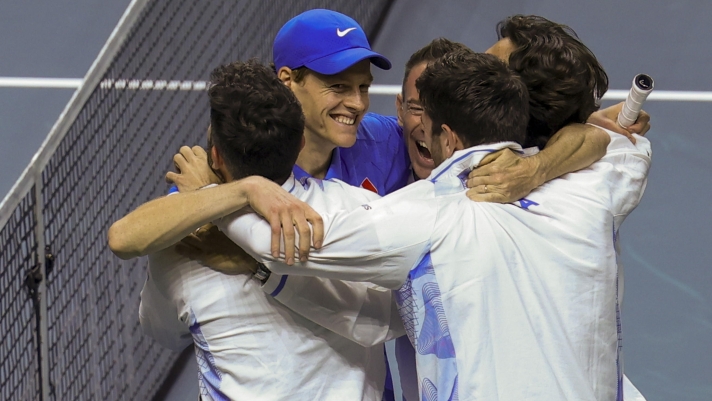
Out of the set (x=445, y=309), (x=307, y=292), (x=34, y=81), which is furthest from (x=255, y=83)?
(x=34, y=81)

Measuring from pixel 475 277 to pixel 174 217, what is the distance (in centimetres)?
69

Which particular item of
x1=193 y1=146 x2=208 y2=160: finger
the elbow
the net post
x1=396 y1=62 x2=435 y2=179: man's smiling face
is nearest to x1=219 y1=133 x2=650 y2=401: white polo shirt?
the elbow

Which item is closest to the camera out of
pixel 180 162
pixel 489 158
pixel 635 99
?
pixel 489 158

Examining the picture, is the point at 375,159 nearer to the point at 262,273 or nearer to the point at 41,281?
the point at 262,273

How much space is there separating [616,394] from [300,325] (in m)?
0.82

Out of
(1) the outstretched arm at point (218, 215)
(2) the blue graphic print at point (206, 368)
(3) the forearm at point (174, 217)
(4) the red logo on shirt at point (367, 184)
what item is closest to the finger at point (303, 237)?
(1) the outstretched arm at point (218, 215)

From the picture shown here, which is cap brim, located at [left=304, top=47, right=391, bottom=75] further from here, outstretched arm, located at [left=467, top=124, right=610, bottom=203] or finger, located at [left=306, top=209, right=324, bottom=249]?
finger, located at [left=306, top=209, right=324, bottom=249]

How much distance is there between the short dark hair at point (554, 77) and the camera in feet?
8.73

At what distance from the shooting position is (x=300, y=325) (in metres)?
2.38

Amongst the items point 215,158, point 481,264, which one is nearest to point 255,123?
point 215,158

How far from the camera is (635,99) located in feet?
9.77

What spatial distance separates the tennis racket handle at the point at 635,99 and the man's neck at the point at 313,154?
0.91 m

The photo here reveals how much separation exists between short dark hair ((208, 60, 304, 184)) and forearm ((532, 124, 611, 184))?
66cm

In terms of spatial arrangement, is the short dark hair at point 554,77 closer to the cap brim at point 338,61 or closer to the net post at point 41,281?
the cap brim at point 338,61
